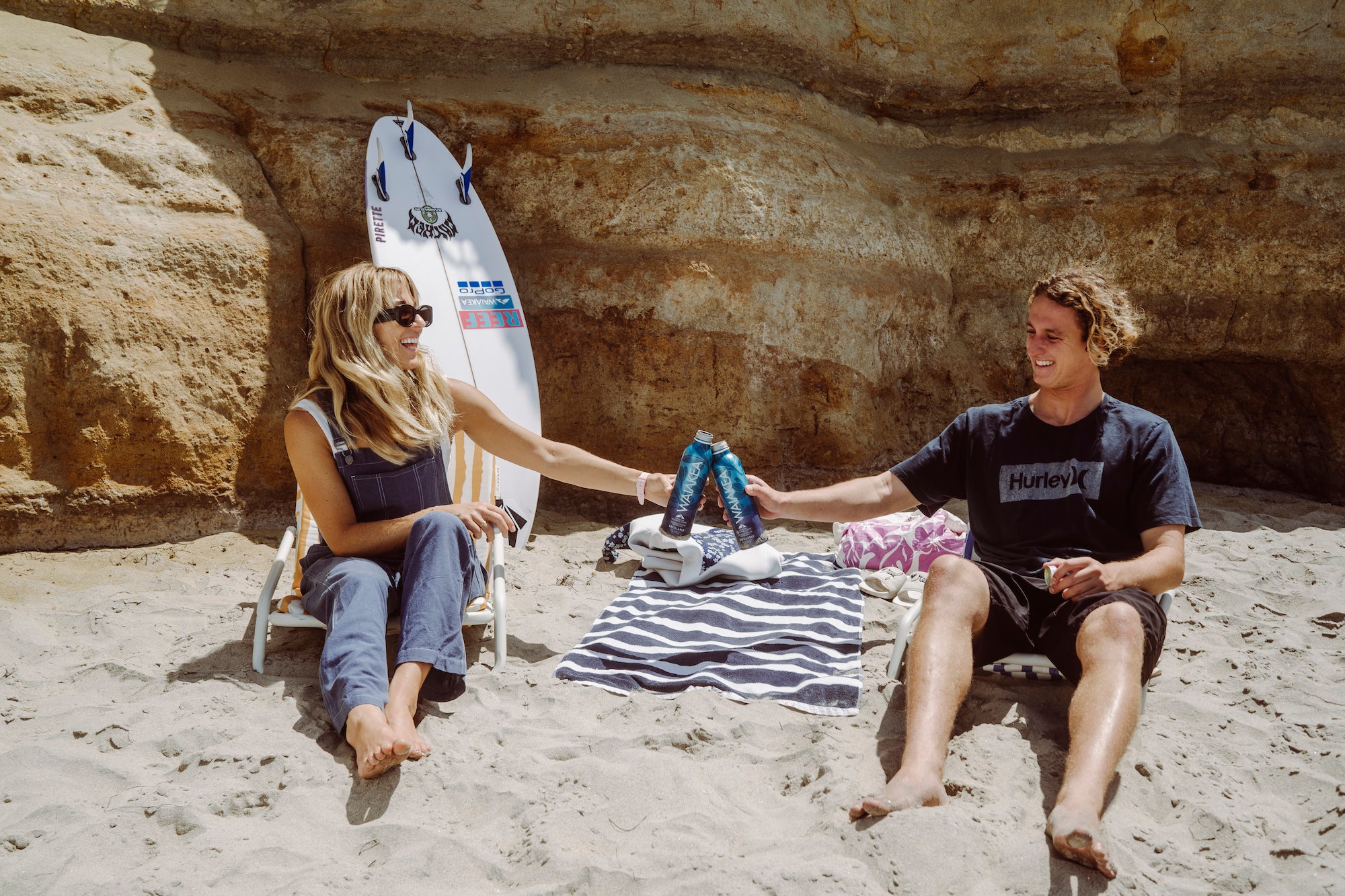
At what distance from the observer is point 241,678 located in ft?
8.87

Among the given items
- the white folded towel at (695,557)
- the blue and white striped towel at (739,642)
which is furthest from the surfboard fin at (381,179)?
the blue and white striped towel at (739,642)

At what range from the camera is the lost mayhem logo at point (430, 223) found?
14.7 feet

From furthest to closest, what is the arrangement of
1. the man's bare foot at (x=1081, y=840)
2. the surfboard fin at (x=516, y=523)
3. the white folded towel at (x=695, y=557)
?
the surfboard fin at (x=516, y=523), the white folded towel at (x=695, y=557), the man's bare foot at (x=1081, y=840)

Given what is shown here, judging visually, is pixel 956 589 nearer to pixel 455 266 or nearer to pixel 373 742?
pixel 373 742

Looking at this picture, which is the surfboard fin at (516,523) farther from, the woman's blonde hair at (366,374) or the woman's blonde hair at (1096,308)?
the woman's blonde hair at (1096,308)

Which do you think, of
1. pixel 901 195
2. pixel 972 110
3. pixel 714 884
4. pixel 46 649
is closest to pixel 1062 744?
pixel 714 884

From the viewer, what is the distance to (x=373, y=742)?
6.95 ft

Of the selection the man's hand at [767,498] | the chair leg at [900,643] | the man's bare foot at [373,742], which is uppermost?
the man's hand at [767,498]

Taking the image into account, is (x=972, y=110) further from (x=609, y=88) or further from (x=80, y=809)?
(x=80, y=809)

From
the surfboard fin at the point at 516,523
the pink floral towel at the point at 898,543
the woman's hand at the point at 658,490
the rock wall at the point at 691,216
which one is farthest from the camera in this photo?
the surfboard fin at the point at 516,523

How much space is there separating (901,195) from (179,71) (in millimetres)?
3929

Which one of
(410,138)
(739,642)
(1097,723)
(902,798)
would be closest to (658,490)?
(739,642)

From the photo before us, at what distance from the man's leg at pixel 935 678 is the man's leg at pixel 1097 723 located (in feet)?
0.82

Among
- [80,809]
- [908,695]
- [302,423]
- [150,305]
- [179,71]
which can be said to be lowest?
[80,809]
